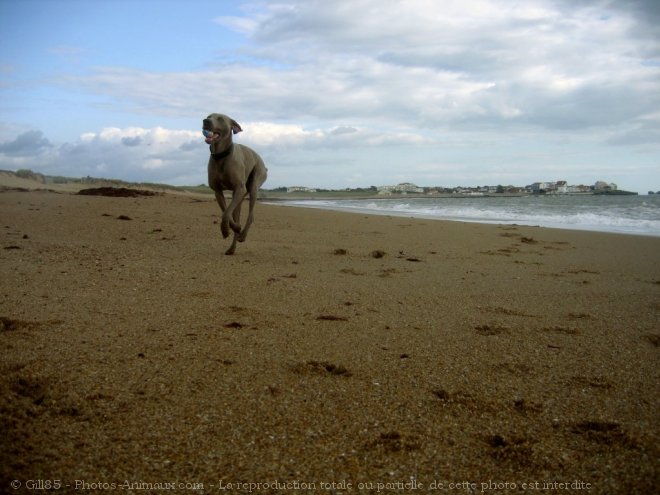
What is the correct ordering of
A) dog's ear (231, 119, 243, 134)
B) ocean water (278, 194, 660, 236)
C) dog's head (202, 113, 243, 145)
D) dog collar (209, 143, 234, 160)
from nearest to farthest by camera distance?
1. dog's head (202, 113, 243, 145)
2. dog collar (209, 143, 234, 160)
3. dog's ear (231, 119, 243, 134)
4. ocean water (278, 194, 660, 236)

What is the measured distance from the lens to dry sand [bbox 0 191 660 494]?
1.90 meters

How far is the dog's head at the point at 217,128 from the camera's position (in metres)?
6.63

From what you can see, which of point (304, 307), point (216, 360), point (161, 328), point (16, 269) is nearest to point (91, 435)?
point (216, 360)

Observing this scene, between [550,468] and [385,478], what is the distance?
0.66 m

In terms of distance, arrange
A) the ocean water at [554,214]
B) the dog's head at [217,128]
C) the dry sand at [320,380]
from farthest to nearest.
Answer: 1. the ocean water at [554,214]
2. the dog's head at [217,128]
3. the dry sand at [320,380]

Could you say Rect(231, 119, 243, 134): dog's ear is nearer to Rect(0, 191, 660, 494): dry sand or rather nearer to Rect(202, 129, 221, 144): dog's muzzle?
Rect(202, 129, 221, 144): dog's muzzle

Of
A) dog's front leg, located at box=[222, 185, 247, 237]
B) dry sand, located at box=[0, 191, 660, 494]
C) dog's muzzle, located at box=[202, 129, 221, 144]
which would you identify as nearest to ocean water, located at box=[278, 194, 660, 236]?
dog's front leg, located at box=[222, 185, 247, 237]

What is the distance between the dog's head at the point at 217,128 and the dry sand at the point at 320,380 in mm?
1864

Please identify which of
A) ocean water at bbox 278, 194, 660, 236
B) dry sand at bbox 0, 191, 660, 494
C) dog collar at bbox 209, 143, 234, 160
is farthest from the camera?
ocean water at bbox 278, 194, 660, 236

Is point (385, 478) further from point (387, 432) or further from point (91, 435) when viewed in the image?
point (91, 435)

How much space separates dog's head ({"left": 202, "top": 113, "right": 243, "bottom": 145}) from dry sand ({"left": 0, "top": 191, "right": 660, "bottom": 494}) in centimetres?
186

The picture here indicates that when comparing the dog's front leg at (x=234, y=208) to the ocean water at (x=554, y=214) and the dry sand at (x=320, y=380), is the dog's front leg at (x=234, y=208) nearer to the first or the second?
the dry sand at (x=320, y=380)

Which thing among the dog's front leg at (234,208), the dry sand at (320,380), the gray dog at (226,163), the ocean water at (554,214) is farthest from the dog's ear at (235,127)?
the ocean water at (554,214)

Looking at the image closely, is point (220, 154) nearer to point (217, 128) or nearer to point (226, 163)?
point (226, 163)
